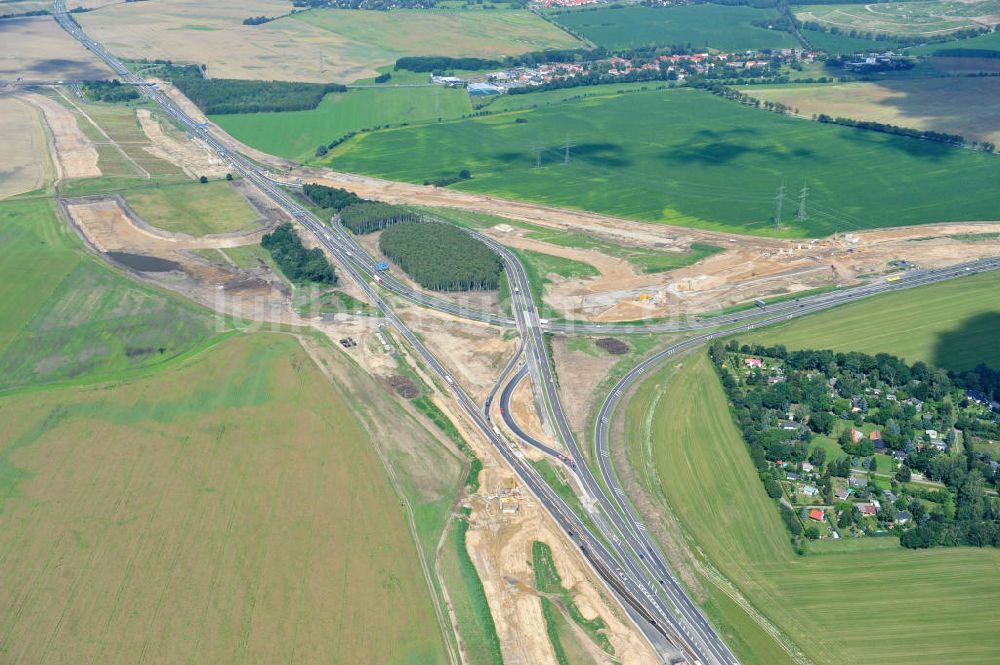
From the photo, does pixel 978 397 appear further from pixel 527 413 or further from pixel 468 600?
pixel 468 600

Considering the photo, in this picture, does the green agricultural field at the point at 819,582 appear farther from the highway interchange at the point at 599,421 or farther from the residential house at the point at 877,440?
the residential house at the point at 877,440

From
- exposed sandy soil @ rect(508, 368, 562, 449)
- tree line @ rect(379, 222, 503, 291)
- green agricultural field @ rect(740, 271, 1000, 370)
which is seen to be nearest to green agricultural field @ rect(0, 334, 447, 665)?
exposed sandy soil @ rect(508, 368, 562, 449)

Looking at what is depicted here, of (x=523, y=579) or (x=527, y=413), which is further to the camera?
(x=527, y=413)

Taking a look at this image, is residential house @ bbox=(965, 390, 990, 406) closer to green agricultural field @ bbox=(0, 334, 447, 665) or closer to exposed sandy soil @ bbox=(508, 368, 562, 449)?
exposed sandy soil @ bbox=(508, 368, 562, 449)

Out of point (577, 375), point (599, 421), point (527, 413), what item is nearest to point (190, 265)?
point (577, 375)

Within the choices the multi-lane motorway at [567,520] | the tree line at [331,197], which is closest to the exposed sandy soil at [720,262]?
the multi-lane motorway at [567,520]

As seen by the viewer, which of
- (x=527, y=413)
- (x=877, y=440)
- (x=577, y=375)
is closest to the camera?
(x=877, y=440)
